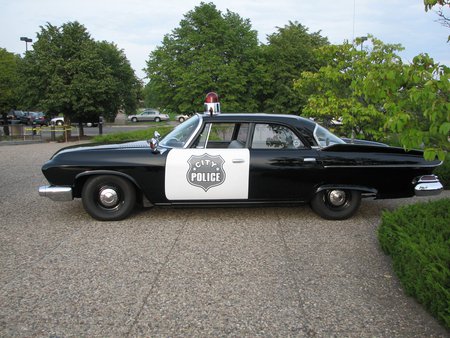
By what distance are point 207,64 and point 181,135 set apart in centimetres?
1186

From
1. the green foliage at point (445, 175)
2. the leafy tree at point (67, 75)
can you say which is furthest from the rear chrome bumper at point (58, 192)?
the leafy tree at point (67, 75)

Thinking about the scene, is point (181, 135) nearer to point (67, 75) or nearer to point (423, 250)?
point (423, 250)

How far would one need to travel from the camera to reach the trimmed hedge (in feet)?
9.29

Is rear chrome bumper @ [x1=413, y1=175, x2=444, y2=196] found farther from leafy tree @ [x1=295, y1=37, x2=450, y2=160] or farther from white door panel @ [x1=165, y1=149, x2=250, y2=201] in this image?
white door panel @ [x1=165, y1=149, x2=250, y2=201]

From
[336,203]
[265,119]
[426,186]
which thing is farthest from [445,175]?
[265,119]

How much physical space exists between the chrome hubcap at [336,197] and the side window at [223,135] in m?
1.31

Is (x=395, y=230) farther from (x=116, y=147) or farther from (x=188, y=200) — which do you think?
(x=116, y=147)

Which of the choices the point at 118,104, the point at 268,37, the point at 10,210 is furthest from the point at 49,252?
the point at 118,104

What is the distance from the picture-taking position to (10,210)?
6074 millimetres

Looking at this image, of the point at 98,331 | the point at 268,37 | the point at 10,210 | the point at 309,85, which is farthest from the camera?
the point at 268,37

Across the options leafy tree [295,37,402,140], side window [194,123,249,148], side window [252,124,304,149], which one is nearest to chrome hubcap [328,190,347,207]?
side window [252,124,304,149]

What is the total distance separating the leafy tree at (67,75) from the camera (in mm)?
19109

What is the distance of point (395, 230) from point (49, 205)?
4.87 meters

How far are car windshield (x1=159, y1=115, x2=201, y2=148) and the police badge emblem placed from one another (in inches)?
12.7
